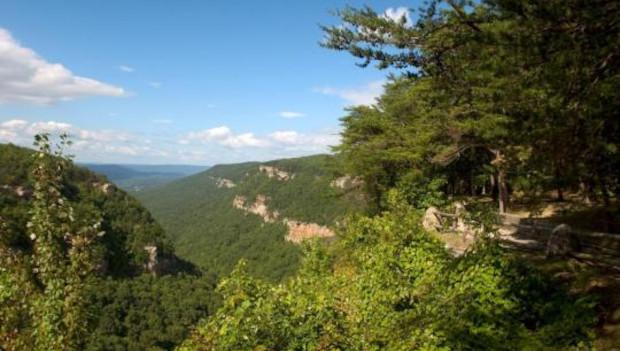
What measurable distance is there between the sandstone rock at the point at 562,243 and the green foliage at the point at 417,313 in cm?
291

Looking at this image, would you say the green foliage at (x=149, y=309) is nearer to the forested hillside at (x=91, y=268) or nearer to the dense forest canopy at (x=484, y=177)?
the forested hillside at (x=91, y=268)

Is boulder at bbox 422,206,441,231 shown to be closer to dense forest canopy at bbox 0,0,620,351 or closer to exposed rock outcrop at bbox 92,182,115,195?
dense forest canopy at bbox 0,0,620,351

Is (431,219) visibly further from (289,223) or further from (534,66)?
(289,223)

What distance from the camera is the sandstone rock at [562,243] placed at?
498 inches

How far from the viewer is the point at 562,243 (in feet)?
41.7

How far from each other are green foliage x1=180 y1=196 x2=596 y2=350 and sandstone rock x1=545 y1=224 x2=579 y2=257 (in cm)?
291

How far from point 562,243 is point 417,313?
5920mm

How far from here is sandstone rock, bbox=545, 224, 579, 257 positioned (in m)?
12.6

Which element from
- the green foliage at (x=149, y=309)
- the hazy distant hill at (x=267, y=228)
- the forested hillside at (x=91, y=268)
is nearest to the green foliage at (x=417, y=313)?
the forested hillside at (x=91, y=268)

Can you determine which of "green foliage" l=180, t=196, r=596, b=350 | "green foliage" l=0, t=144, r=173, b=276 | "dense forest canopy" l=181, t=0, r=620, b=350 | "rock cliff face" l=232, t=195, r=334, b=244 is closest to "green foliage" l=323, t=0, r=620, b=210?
"dense forest canopy" l=181, t=0, r=620, b=350

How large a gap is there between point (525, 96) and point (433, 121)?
17.3m

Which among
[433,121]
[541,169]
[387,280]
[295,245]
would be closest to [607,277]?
[541,169]

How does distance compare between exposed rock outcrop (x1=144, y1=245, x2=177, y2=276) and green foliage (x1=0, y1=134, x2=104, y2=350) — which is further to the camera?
exposed rock outcrop (x1=144, y1=245, x2=177, y2=276)

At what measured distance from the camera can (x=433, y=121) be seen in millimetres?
24797
